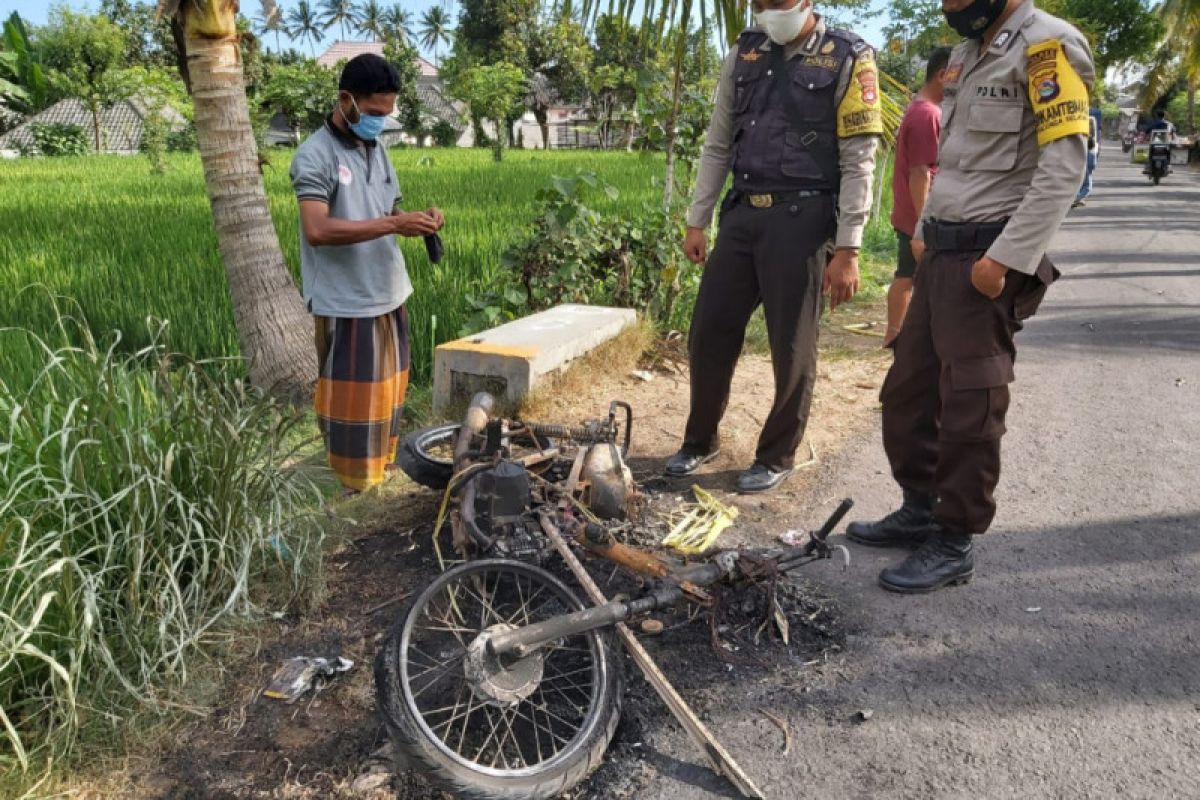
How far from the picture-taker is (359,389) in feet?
10.8

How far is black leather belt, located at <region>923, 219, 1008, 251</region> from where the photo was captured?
2.53m

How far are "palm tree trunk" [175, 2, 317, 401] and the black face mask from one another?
3017 mm

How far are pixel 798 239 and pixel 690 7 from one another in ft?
7.44

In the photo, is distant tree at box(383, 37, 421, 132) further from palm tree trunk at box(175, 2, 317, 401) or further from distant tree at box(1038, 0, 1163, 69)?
palm tree trunk at box(175, 2, 317, 401)

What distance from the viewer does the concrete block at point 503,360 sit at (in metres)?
4.01

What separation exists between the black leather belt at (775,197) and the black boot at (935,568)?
133 centimetres

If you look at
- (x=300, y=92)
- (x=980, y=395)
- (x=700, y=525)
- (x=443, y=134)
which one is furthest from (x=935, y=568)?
(x=443, y=134)

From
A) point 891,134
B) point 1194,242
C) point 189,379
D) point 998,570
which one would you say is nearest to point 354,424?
point 189,379

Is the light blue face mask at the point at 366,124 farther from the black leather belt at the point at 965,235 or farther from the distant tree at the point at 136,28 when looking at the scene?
the distant tree at the point at 136,28

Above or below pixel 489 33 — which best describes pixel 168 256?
below

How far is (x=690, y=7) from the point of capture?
489 centimetres

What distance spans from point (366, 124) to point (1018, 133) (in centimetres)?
210

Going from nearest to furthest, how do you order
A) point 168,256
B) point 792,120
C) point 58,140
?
point 792,120, point 168,256, point 58,140

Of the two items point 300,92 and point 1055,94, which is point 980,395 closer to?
point 1055,94
